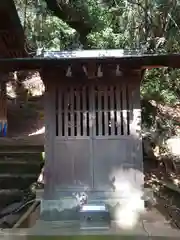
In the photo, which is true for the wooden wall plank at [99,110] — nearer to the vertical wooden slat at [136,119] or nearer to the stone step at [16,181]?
the vertical wooden slat at [136,119]

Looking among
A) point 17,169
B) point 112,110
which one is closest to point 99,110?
point 112,110

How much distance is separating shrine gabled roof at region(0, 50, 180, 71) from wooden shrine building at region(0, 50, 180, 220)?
0.18 ft

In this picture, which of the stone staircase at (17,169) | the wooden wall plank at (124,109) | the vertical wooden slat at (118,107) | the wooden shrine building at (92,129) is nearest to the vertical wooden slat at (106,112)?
the wooden shrine building at (92,129)

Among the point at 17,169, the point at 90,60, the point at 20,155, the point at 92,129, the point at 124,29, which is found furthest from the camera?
the point at 124,29

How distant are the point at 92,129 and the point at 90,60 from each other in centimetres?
130

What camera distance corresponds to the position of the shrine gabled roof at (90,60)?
593cm

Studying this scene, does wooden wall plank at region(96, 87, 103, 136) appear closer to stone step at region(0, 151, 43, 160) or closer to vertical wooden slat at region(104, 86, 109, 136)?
vertical wooden slat at region(104, 86, 109, 136)

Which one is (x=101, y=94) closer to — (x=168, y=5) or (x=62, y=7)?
(x=168, y=5)

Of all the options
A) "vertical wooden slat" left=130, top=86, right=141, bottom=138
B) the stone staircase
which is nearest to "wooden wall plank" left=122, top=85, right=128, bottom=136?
"vertical wooden slat" left=130, top=86, right=141, bottom=138

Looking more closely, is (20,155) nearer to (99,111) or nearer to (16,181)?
(16,181)

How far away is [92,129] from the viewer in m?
6.53

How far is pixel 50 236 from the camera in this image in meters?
5.21

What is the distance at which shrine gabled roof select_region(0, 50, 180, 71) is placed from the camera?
593 cm

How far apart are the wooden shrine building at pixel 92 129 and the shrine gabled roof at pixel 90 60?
5 centimetres
